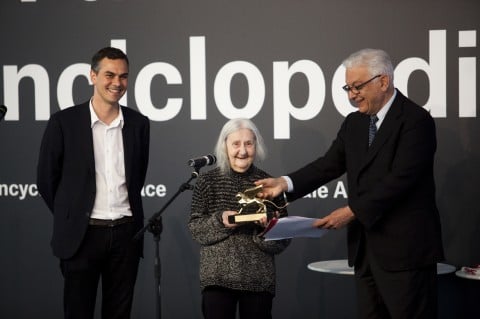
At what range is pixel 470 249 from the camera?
586 centimetres

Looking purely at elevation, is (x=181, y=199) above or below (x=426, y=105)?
below

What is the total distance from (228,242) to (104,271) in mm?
695

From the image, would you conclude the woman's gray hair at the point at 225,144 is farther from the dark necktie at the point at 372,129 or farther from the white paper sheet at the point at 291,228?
the dark necktie at the point at 372,129

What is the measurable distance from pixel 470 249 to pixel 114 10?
3.19m

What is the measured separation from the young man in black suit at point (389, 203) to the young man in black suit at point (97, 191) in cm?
115

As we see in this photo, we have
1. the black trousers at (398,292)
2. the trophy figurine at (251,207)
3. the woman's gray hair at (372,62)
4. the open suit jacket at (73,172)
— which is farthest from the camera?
the open suit jacket at (73,172)

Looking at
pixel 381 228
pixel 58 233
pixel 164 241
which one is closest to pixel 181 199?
pixel 164 241

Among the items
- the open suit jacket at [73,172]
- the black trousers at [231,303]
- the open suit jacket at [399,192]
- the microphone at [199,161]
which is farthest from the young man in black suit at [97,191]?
the open suit jacket at [399,192]

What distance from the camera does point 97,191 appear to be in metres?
4.32

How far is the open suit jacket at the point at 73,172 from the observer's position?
4.27 metres

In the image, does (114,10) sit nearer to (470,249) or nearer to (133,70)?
(133,70)

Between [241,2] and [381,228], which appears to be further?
[241,2]

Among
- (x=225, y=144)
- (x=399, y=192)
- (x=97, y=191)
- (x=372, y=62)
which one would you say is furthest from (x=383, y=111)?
(x=97, y=191)

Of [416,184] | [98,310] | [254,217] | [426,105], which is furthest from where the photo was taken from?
[98,310]
